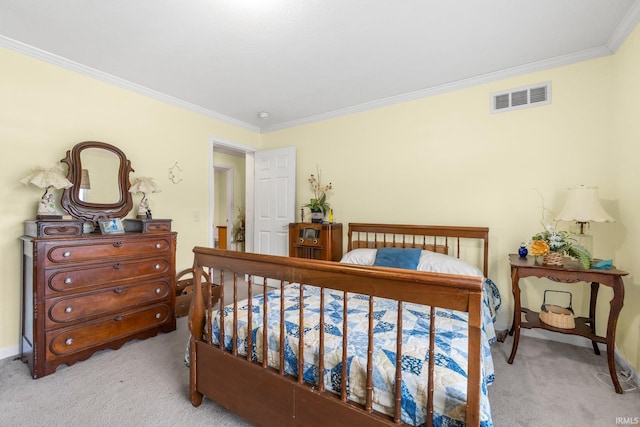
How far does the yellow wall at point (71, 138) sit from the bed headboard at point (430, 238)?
86.9 inches

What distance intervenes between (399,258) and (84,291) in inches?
109

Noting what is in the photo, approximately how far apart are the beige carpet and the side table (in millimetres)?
181

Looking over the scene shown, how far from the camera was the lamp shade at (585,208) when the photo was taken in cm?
209

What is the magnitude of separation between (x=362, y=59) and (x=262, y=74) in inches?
39.7

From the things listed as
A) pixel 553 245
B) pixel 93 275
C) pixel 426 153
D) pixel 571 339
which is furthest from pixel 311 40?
pixel 571 339

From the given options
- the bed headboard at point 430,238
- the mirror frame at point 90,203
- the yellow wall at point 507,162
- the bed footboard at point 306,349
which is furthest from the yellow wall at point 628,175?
the mirror frame at point 90,203

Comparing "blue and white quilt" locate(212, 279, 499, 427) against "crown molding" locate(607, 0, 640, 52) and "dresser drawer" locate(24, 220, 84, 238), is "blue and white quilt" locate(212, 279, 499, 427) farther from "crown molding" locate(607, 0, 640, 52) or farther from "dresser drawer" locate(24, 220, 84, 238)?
"crown molding" locate(607, 0, 640, 52)

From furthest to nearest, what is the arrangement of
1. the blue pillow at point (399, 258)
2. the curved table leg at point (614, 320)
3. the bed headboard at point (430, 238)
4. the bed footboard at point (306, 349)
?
the bed headboard at point (430, 238)
the blue pillow at point (399, 258)
the curved table leg at point (614, 320)
the bed footboard at point (306, 349)

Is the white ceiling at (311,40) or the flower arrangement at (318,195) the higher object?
the white ceiling at (311,40)

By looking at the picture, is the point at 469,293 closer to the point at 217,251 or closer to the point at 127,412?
the point at 217,251

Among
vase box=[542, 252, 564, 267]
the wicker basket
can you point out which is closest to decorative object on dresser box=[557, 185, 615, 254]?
vase box=[542, 252, 564, 267]

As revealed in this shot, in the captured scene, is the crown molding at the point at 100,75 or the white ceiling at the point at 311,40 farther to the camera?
the crown molding at the point at 100,75

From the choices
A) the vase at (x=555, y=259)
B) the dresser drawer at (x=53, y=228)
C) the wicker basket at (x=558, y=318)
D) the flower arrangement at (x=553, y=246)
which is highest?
the dresser drawer at (x=53, y=228)

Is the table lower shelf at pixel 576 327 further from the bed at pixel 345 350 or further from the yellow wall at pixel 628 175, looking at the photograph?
the bed at pixel 345 350
